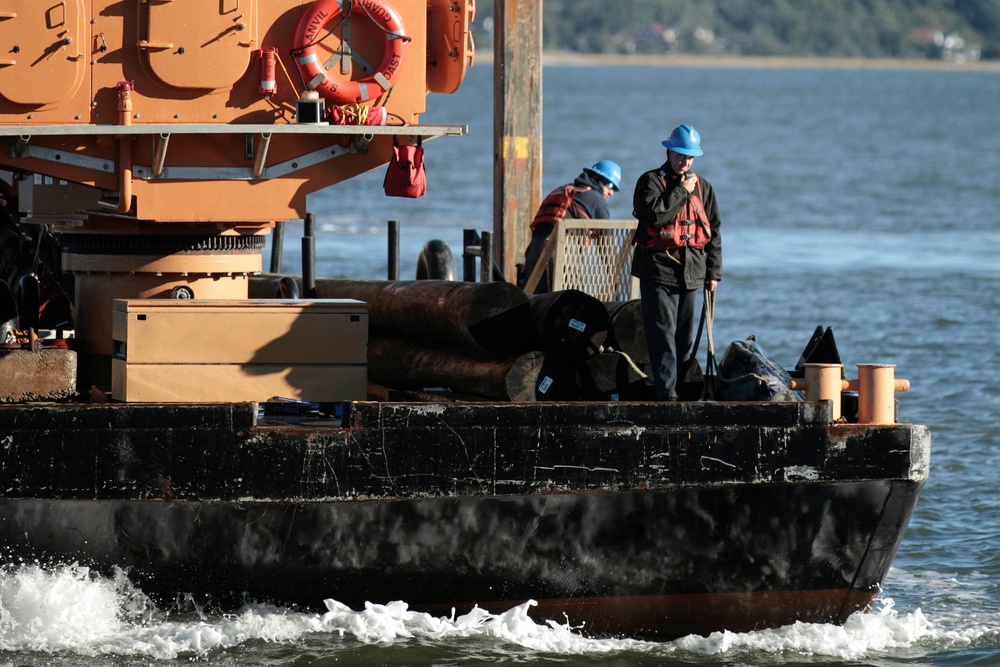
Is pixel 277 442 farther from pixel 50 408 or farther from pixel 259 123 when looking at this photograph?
pixel 259 123

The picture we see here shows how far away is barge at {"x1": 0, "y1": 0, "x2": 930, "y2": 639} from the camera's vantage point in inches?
350

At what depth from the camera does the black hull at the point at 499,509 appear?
8.85 m

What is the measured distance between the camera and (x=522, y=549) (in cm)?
923

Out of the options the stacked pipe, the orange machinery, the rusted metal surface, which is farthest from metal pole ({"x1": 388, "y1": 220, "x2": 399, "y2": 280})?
the rusted metal surface

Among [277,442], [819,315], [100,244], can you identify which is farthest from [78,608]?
[819,315]

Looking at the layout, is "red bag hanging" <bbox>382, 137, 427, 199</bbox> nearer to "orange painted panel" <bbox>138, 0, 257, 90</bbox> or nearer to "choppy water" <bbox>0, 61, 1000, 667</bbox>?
"orange painted panel" <bbox>138, 0, 257, 90</bbox>

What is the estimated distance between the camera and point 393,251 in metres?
16.2

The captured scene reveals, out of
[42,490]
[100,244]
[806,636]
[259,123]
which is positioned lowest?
[806,636]

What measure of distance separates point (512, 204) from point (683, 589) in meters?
5.38

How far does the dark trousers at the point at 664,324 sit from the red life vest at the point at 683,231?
0.23 m

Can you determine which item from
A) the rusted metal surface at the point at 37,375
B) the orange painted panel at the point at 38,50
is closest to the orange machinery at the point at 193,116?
the orange painted panel at the point at 38,50

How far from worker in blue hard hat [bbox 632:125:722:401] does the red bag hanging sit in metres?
1.23

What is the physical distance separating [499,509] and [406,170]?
2073 mm

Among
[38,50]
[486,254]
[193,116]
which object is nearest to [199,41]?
[193,116]
